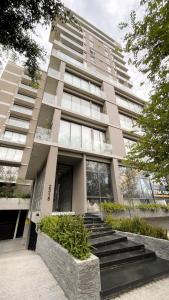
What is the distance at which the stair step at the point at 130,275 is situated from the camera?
3.28 meters

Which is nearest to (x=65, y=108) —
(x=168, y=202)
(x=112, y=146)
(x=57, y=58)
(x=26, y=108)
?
A: (x=112, y=146)

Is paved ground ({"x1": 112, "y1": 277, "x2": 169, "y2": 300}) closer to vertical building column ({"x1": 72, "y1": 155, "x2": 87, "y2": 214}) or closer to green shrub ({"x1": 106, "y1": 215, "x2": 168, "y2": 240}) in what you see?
green shrub ({"x1": 106, "y1": 215, "x2": 168, "y2": 240})

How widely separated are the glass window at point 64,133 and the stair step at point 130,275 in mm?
8510

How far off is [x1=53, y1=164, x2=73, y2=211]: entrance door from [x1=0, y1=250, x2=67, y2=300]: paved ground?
667 cm

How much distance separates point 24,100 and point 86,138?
17325 millimetres

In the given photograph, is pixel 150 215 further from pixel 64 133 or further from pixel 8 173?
pixel 8 173

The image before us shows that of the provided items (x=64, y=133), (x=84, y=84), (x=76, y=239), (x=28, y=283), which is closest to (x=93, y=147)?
(x=64, y=133)

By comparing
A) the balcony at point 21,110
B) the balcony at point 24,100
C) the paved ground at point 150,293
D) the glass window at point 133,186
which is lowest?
the paved ground at point 150,293

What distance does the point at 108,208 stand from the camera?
946 centimetres

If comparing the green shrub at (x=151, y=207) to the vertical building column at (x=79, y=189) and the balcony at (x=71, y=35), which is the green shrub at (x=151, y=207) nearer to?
the vertical building column at (x=79, y=189)

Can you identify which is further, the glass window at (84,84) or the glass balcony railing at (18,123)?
the glass balcony railing at (18,123)

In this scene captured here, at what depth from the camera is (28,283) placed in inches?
156

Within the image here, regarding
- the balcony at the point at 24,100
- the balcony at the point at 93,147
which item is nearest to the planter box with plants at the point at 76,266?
the balcony at the point at 93,147

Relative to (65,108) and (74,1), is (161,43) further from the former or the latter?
(65,108)
